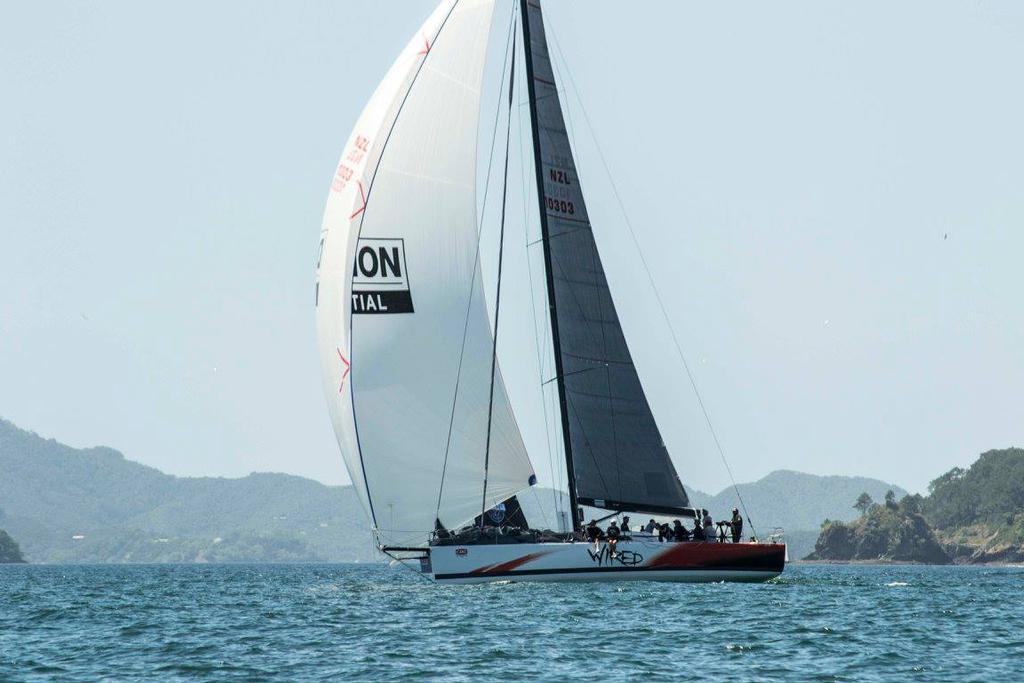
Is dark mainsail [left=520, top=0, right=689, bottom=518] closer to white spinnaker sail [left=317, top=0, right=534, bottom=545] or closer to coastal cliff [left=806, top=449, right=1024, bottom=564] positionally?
white spinnaker sail [left=317, top=0, right=534, bottom=545]

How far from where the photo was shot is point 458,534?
41.0 metres

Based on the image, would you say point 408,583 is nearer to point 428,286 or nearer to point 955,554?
point 428,286

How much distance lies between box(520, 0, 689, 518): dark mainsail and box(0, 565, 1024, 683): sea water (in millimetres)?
2903

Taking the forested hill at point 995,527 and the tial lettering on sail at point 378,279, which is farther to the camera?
the forested hill at point 995,527

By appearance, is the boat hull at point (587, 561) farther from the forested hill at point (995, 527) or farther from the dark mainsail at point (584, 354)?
the forested hill at point (995, 527)

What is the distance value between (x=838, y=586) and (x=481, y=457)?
16.8 meters

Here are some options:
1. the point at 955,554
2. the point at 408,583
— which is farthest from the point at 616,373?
the point at 955,554

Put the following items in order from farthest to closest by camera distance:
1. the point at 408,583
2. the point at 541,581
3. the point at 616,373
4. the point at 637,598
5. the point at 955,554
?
the point at 955,554 → the point at 408,583 → the point at 616,373 → the point at 541,581 → the point at 637,598

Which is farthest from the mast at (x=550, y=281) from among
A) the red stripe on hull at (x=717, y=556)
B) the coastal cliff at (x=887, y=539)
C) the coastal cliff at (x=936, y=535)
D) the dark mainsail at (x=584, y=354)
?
the coastal cliff at (x=887, y=539)

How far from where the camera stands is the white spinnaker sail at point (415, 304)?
3962cm

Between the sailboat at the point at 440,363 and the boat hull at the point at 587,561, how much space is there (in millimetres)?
39

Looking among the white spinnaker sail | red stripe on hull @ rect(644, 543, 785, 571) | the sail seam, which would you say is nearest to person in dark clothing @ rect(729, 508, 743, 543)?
red stripe on hull @ rect(644, 543, 785, 571)

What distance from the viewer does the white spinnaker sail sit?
39625 millimetres

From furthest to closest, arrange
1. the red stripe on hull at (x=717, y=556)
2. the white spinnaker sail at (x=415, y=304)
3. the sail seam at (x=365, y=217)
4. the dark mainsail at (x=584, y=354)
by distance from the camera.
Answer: the dark mainsail at (x=584, y=354)
the red stripe on hull at (x=717, y=556)
the white spinnaker sail at (x=415, y=304)
the sail seam at (x=365, y=217)
